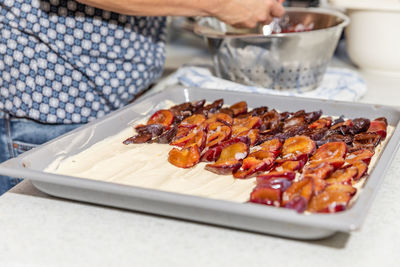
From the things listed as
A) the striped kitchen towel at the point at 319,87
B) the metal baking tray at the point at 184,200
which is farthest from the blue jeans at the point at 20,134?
the striped kitchen towel at the point at 319,87

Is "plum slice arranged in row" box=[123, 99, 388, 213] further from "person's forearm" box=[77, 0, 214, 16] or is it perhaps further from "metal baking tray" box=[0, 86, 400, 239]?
"person's forearm" box=[77, 0, 214, 16]

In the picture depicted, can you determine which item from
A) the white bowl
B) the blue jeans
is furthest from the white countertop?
the white bowl

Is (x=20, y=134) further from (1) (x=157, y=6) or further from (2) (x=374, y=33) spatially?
(2) (x=374, y=33)

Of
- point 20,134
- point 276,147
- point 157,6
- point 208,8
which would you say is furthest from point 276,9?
point 20,134

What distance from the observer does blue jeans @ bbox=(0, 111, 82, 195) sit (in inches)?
59.9

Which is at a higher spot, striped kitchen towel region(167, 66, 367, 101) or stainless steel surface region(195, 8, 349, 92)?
stainless steel surface region(195, 8, 349, 92)

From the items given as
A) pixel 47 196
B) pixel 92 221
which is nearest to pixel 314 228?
pixel 92 221

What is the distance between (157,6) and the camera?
1418mm

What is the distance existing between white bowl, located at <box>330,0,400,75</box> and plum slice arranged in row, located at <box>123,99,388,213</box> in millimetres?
656

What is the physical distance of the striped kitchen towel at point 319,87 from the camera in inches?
64.7

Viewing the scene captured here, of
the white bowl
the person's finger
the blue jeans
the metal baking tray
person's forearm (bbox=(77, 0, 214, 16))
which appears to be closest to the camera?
the metal baking tray

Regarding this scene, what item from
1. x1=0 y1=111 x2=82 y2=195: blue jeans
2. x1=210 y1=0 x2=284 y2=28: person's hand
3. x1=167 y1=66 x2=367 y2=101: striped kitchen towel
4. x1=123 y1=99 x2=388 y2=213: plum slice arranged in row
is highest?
x1=210 y1=0 x2=284 y2=28: person's hand

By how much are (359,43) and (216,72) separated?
560 mm

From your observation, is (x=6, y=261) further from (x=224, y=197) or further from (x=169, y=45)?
(x=169, y=45)
